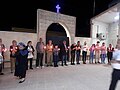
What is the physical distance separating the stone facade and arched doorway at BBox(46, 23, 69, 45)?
40 cm

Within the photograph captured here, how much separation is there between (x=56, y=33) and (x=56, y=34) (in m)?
0.12

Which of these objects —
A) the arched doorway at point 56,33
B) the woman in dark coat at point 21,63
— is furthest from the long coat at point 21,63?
the arched doorway at point 56,33

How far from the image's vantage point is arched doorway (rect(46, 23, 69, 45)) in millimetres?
13420

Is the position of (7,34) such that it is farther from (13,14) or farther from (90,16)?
(90,16)

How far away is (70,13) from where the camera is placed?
598 inches

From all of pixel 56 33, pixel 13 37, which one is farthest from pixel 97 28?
pixel 13 37

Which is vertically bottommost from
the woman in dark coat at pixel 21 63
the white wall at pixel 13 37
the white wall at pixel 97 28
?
the woman in dark coat at pixel 21 63

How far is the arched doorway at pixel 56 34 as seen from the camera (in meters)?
13.4

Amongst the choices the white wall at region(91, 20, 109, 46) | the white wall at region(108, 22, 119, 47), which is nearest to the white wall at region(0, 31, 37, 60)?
the white wall at region(91, 20, 109, 46)

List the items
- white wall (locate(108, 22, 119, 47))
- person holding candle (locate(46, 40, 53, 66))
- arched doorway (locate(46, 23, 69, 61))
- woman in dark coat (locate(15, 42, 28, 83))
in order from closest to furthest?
woman in dark coat (locate(15, 42, 28, 83)) → person holding candle (locate(46, 40, 53, 66)) → arched doorway (locate(46, 23, 69, 61)) → white wall (locate(108, 22, 119, 47))

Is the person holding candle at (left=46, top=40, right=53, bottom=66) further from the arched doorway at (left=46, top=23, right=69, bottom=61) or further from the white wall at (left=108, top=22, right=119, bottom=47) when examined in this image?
the white wall at (left=108, top=22, right=119, bottom=47)

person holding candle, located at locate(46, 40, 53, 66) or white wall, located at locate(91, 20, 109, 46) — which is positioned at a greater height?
white wall, located at locate(91, 20, 109, 46)

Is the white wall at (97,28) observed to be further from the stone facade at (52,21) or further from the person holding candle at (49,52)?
the person holding candle at (49,52)

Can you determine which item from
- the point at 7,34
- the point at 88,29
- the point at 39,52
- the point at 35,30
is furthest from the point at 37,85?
the point at 88,29
